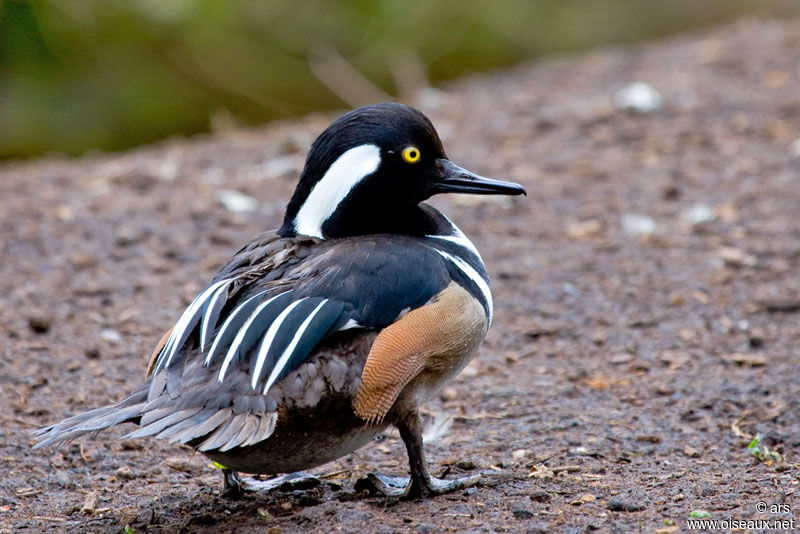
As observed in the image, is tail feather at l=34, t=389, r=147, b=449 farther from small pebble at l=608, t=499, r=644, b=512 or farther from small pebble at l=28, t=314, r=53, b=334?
small pebble at l=28, t=314, r=53, b=334

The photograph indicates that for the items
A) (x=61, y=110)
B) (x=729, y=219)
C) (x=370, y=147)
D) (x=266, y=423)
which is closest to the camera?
(x=266, y=423)

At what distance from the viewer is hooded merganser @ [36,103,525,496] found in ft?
10.8

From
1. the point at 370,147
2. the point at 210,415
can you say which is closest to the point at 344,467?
the point at 210,415

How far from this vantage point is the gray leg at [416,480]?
12.1 ft

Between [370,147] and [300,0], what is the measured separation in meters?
7.43

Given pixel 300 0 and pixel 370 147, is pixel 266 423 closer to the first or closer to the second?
pixel 370 147

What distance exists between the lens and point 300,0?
1089cm

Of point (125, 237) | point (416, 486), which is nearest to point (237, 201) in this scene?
point (125, 237)

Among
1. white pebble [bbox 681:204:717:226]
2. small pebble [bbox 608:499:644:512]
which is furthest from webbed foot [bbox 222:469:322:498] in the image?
white pebble [bbox 681:204:717:226]

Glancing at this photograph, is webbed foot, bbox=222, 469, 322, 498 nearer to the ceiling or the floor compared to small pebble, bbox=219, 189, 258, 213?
nearer to the floor

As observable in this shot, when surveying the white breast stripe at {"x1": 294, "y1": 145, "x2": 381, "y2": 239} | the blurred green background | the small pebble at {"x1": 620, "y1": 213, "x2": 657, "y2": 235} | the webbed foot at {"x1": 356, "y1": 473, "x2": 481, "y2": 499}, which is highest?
the blurred green background

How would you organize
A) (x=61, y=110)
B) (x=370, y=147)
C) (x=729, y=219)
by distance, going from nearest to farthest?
(x=370, y=147), (x=729, y=219), (x=61, y=110)

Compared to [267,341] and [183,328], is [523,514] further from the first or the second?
[183,328]

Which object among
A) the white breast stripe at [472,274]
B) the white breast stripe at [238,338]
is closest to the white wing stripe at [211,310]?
the white breast stripe at [238,338]
